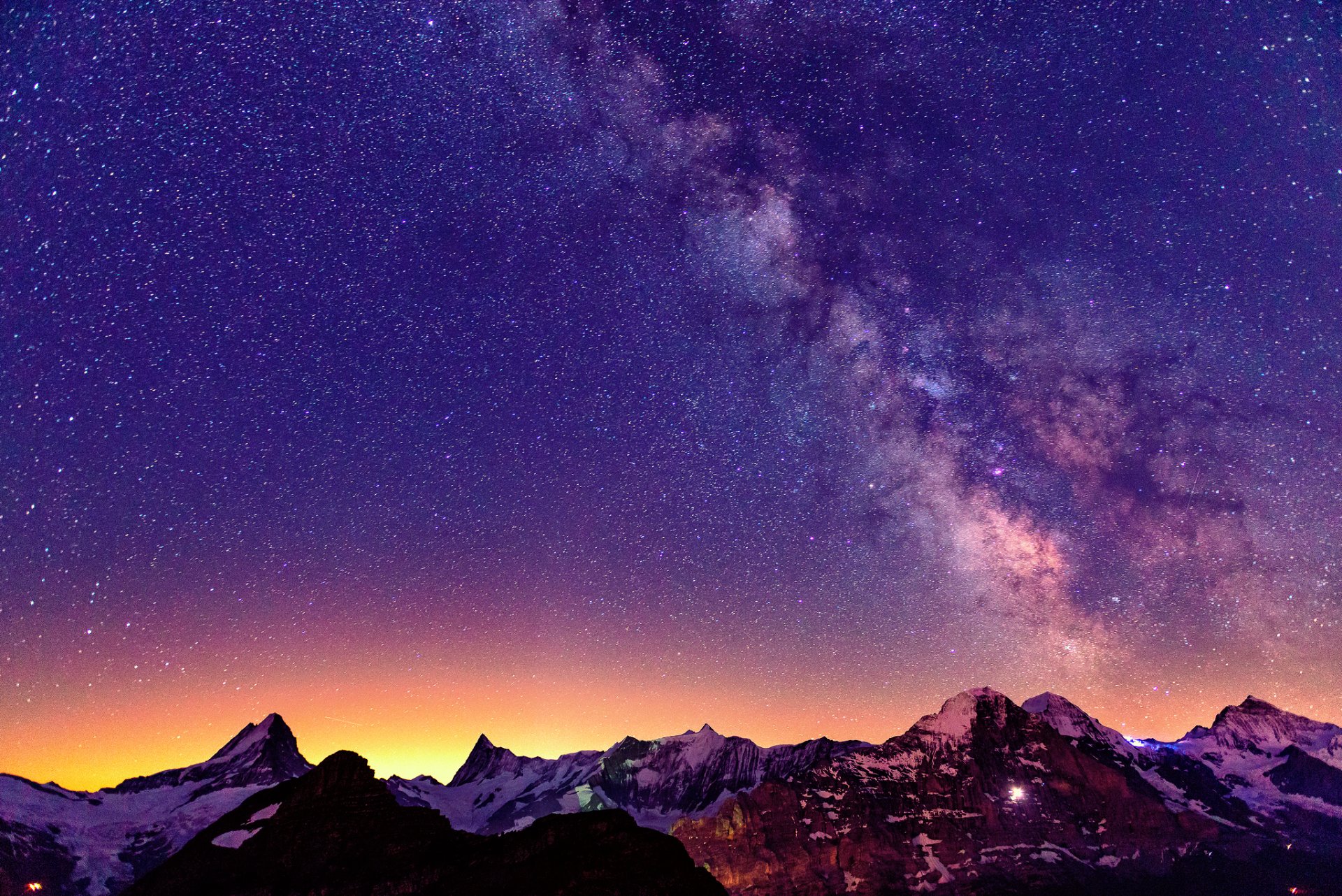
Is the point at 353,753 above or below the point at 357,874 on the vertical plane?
above

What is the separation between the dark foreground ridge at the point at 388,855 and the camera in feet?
251

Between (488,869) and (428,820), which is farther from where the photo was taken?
(428,820)

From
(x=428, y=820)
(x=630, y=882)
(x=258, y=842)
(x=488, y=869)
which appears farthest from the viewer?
(x=428, y=820)

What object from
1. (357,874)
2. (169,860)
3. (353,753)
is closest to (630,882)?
(357,874)

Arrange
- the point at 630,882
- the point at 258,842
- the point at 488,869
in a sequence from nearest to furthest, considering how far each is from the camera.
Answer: the point at 630,882, the point at 488,869, the point at 258,842

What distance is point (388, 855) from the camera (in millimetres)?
84750

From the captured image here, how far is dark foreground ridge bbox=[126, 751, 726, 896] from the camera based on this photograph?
7644 cm

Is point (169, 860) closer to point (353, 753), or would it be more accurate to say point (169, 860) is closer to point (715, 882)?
point (353, 753)

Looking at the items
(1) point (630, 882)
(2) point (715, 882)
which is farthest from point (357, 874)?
(2) point (715, 882)

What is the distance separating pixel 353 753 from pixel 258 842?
40.0 ft

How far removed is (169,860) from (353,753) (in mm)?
21564

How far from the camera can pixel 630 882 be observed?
74.9 meters

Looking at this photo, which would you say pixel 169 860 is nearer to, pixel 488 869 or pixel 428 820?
pixel 428 820

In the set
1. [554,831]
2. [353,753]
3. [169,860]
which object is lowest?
[169,860]
